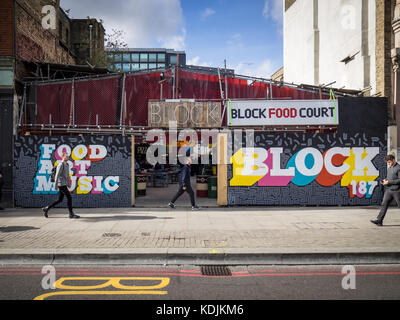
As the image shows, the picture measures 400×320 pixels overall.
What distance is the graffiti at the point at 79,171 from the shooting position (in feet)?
36.4

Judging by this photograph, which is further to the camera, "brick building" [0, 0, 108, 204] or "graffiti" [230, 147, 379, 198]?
"brick building" [0, 0, 108, 204]

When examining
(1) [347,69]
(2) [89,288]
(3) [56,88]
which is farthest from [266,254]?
(1) [347,69]

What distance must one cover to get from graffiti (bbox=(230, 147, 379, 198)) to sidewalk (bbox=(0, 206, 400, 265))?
1253 millimetres

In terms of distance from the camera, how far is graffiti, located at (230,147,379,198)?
11266 millimetres

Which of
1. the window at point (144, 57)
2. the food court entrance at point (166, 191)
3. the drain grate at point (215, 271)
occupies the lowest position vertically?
the drain grate at point (215, 271)

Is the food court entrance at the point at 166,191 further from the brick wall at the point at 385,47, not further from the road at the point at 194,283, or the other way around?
the brick wall at the point at 385,47

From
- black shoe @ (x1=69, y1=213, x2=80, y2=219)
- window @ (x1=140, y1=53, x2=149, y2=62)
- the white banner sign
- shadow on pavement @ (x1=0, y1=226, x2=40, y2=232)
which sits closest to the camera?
shadow on pavement @ (x1=0, y1=226, x2=40, y2=232)

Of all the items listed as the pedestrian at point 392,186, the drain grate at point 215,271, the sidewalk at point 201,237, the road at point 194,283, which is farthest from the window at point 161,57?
the drain grate at point 215,271

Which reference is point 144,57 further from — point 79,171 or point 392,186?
point 392,186

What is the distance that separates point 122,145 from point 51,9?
10.3 m

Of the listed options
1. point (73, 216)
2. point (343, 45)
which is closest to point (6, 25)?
point (73, 216)

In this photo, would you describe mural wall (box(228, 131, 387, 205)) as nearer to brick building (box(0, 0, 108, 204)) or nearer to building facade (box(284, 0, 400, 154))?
building facade (box(284, 0, 400, 154))

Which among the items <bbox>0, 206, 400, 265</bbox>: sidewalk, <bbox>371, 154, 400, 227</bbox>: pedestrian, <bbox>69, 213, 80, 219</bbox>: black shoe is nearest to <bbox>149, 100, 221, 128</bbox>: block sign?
<bbox>0, 206, 400, 265</bbox>: sidewalk

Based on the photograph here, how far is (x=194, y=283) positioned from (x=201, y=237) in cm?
217
